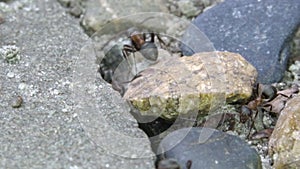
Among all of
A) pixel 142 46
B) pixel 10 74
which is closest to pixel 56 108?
pixel 10 74

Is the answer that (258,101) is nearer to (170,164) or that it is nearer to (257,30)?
(257,30)

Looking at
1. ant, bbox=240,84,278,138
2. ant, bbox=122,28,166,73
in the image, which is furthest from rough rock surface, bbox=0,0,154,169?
ant, bbox=240,84,278,138

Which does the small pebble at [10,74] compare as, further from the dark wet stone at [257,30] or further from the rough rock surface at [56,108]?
the dark wet stone at [257,30]

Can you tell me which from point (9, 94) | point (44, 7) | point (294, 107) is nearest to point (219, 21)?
point (294, 107)

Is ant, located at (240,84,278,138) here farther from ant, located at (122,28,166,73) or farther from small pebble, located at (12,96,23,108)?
small pebble, located at (12,96,23,108)

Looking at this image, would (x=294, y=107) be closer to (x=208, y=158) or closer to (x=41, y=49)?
(x=208, y=158)

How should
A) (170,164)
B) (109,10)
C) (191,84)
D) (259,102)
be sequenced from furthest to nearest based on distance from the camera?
(109,10)
(259,102)
(191,84)
(170,164)

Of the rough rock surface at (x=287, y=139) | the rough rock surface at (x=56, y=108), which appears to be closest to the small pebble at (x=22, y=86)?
the rough rock surface at (x=56, y=108)
